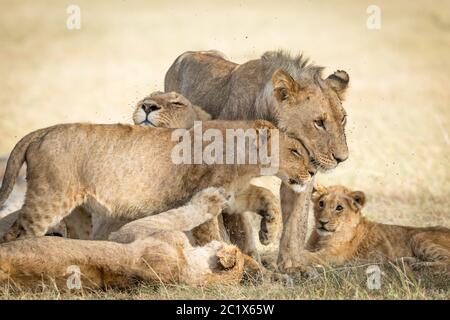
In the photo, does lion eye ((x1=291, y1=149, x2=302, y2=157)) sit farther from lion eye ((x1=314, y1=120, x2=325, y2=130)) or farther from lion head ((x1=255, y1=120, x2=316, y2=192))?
lion eye ((x1=314, y1=120, x2=325, y2=130))

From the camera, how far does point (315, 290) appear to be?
23.1 feet

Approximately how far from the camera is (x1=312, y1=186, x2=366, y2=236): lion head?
904cm

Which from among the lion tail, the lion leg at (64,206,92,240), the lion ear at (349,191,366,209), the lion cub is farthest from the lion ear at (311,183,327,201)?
the lion tail

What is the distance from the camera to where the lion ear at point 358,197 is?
910 centimetres

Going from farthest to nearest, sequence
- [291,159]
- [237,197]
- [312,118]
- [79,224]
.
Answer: [237,197] → [79,224] → [312,118] → [291,159]

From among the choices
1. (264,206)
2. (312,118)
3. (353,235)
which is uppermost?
(312,118)

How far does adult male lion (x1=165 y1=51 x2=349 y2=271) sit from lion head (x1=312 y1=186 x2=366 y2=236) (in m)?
0.57

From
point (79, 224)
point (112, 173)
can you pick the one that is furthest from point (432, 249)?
point (79, 224)

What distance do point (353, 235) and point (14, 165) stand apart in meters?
3.02

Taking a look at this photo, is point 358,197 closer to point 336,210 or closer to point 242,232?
point 336,210

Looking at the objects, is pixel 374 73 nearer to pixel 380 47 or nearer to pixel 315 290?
pixel 380 47

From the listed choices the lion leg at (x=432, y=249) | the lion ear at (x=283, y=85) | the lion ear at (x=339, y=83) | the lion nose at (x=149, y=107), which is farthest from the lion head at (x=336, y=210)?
the lion nose at (x=149, y=107)

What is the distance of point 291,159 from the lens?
303 inches

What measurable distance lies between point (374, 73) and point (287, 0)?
25.4 feet
